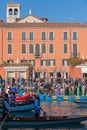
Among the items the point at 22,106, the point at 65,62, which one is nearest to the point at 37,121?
the point at 22,106

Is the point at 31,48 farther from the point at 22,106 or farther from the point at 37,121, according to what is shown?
the point at 37,121

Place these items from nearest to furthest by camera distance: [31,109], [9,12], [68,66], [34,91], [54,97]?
[31,109] → [54,97] → [34,91] → [68,66] → [9,12]

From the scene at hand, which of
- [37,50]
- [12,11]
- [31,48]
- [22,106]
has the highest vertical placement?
[12,11]

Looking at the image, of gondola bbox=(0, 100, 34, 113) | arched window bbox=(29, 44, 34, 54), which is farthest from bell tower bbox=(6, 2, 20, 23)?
gondola bbox=(0, 100, 34, 113)

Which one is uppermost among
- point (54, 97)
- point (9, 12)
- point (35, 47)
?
point (9, 12)

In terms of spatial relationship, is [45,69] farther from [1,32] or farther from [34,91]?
[34,91]

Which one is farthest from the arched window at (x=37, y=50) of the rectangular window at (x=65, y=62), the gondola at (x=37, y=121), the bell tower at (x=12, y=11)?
the gondola at (x=37, y=121)

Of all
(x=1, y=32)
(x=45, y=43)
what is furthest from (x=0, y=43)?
(x=45, y=43)

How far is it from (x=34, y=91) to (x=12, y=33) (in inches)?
1254

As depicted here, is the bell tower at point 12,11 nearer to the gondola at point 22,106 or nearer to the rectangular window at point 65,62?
the rectangular window at point 65,62

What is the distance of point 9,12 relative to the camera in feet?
427

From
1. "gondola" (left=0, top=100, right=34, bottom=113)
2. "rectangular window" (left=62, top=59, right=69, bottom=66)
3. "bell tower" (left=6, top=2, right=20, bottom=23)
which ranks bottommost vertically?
"gondola" (left=0, top=100, right=34, bottom=113)

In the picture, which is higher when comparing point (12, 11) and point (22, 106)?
point (12, 11)

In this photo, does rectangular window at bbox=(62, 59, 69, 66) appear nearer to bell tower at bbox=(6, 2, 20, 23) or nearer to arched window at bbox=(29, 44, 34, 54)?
arched window at bbox=(29, 44, 34, 54)
